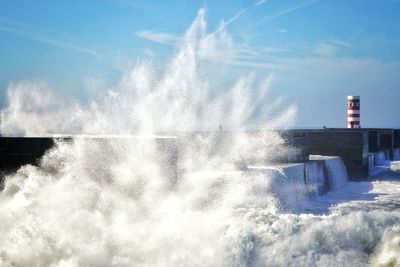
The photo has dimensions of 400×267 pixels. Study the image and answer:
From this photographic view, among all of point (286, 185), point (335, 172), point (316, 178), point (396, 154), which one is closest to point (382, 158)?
point (396, 154)

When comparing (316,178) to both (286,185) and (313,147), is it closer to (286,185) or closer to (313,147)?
(286,185)

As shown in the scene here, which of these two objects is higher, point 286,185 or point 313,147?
point 313,147

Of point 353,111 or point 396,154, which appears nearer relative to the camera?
point 353,111

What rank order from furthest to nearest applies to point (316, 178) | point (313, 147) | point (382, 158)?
point (382, 158)
point (313, 147)
point (316, 178)

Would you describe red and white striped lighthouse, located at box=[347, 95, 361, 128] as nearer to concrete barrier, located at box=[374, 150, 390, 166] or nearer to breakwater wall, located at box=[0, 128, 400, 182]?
breakwater wall, located at box=[0, 128, 400, 182]

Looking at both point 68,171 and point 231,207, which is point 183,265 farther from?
point 68,171

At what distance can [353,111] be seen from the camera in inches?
786

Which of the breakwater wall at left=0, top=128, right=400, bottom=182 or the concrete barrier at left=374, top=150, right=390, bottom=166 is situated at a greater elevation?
the breakwater wall at left=0, top=128, right=400, bottom=182

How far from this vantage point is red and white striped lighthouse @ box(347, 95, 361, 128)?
776 inches

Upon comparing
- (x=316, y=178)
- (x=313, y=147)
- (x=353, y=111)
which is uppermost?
(x=353, y=111)

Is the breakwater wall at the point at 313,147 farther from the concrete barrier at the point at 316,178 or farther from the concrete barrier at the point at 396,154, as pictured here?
the concrete barrier at the point at 316,178

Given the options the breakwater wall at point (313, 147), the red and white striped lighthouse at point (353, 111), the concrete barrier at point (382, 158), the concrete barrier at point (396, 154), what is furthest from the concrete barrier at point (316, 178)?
the concrete barrier at point (396, 154)

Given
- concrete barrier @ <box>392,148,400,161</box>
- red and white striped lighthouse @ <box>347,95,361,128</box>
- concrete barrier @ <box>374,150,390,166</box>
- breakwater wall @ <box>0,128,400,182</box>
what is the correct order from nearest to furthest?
breakwater wall @ <box>0,128,400,182</box>, concrete barrier @ <box>374,150,390,166</box>, red and white striped lighthouse @ <box>347,95,361,128</box>, concrete barrier @ <box>392,148,400,161</box>

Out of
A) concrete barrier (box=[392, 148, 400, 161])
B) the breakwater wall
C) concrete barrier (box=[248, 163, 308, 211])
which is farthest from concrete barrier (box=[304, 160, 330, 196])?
concrete barrier (box=[392, 148, 400, 161])
